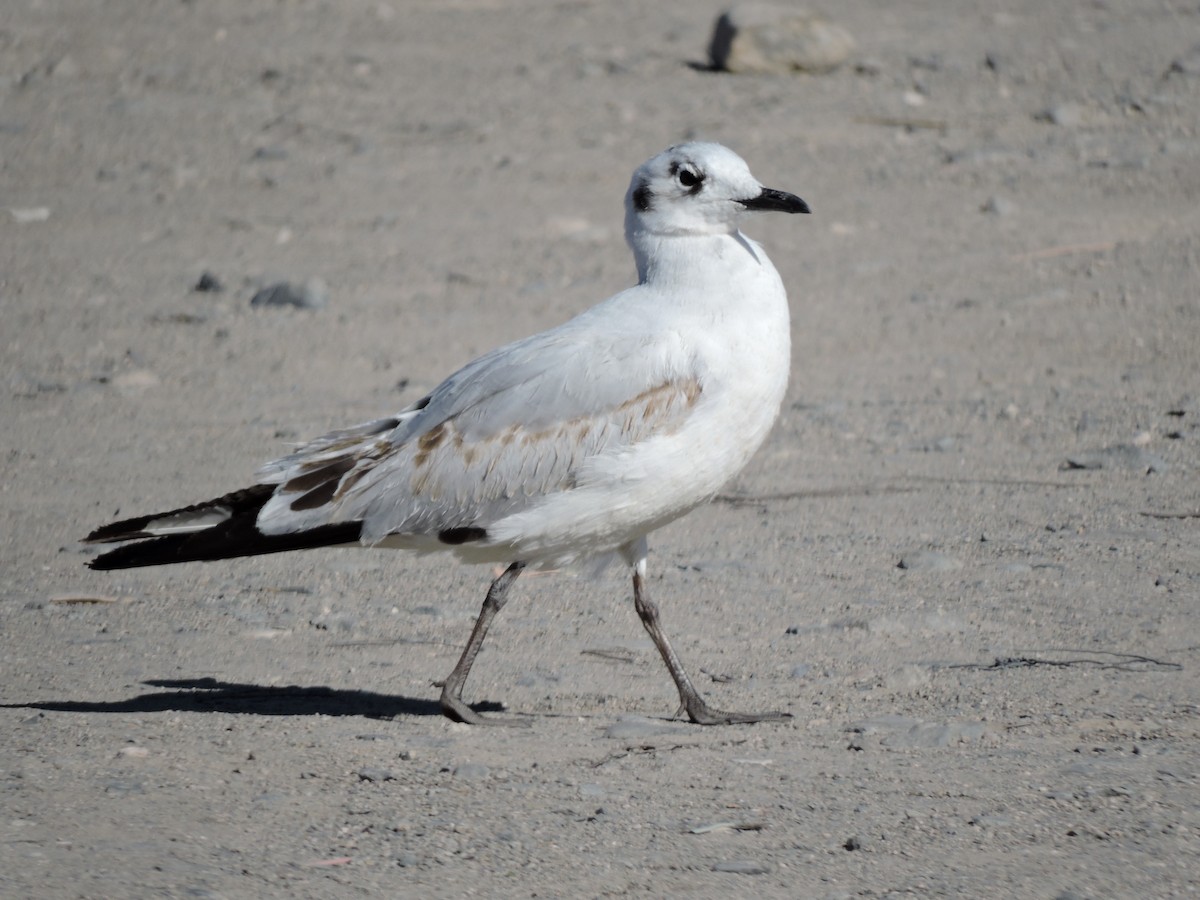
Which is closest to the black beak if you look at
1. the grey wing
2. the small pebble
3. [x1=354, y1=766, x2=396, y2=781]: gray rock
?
the grey wing

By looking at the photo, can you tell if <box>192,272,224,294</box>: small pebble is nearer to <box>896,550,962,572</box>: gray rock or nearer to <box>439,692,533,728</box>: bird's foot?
<box>896,550,962,572</box>: gray rock

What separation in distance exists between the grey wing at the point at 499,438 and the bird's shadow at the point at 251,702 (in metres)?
0.54

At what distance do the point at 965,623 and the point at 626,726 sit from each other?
52.4 inches

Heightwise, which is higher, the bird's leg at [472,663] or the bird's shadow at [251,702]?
the bird's leg at [472,663]

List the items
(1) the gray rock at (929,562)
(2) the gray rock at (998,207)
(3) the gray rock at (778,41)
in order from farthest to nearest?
(3) the gray rock at (778,41)
(2) the gray rock at (998,207)
(1) the gray rock at (929,562)

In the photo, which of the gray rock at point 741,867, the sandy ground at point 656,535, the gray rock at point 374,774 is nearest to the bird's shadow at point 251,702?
the sandy ground at point 656,535

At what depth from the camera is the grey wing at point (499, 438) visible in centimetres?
515

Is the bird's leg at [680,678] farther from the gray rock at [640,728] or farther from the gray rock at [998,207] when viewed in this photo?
the gray rock at [998,207]

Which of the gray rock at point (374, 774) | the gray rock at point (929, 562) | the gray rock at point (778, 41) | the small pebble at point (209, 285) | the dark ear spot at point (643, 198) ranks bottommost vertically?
the small pebble at point (209, 285)

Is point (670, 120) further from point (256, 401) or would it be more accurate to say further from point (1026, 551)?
point (1026, 551)

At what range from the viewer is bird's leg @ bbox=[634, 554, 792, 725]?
17.1 feet

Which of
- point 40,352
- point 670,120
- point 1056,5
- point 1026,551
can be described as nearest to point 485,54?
point 670,120

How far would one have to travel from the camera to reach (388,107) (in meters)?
13.2

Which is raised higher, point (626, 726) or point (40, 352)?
point (626, 726)
